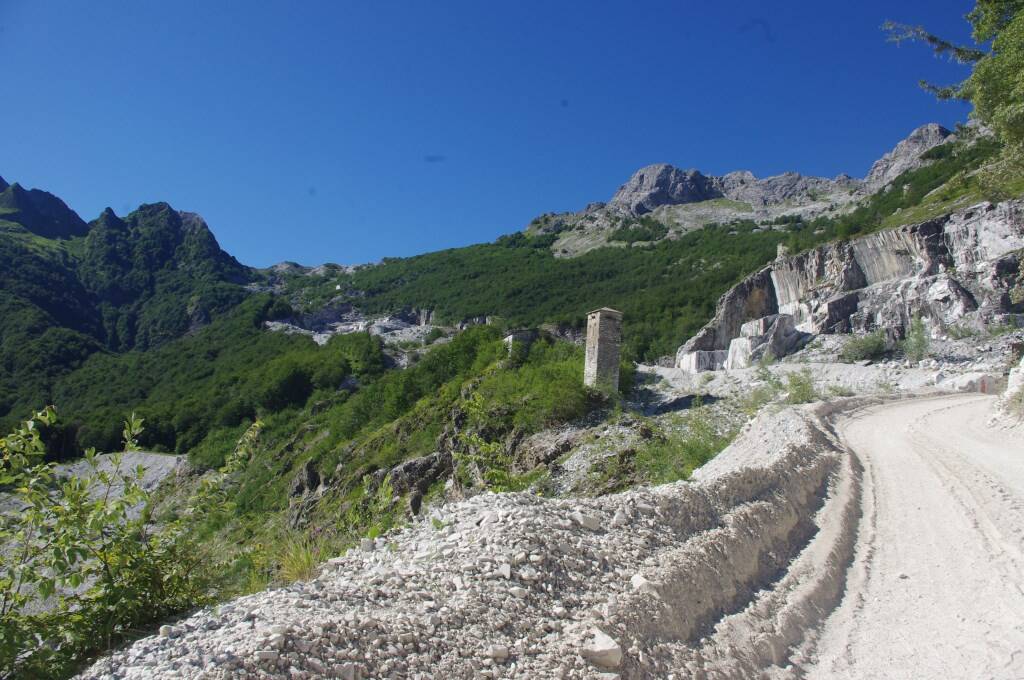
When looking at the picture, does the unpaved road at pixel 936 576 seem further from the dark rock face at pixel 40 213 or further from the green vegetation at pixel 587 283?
the dark rock face at pixel 40 213

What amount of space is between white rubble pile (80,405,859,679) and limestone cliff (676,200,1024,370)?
33042mm

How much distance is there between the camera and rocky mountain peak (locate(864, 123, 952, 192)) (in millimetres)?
124562

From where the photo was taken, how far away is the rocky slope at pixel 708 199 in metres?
133

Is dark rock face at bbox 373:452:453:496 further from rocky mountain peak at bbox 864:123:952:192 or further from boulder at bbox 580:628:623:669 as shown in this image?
rocky mountain peak at bbox 864:123:952:192

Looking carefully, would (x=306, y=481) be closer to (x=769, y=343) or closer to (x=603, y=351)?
(x=603, y=351)

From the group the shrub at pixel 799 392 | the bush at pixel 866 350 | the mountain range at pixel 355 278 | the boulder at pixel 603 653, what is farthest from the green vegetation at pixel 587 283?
the boulder at pixel 603 653

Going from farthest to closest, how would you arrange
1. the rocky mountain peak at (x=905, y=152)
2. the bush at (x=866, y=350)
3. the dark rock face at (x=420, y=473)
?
the rocky mountain peak at (x=905, y=152) → the bush at (x=866, y=350) → the dark rock face at (x=420, y=473)

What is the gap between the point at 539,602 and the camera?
146 inches

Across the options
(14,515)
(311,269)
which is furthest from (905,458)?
(311,269)

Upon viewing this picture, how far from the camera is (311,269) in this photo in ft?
639

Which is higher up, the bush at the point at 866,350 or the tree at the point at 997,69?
the tree at the point at 997,69

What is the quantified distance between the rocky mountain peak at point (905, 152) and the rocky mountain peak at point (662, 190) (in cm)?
5021

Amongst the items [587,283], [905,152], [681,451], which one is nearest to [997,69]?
[681,451]

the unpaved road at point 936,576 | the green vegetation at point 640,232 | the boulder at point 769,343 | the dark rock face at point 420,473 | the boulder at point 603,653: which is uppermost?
the green vegetation at point 640,232
